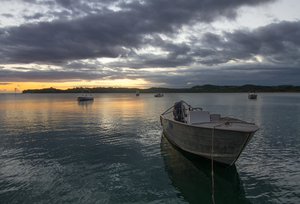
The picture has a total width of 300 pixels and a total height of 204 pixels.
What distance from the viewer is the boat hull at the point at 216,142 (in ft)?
50.5

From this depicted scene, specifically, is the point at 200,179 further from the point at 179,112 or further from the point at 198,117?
the point at 179,112

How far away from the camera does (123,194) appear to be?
42.7 ft

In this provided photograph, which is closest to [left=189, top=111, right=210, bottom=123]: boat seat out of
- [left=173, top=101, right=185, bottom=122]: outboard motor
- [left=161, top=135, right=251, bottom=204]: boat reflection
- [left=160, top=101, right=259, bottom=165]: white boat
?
[left=160, top=101, right=259, bottom=165]: white boat

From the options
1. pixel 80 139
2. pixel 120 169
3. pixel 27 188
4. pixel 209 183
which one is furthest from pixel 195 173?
pixel 80 139

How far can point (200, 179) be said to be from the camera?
15.0m

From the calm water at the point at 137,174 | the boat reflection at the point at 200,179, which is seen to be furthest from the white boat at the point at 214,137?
the calm water at the point at 137,174

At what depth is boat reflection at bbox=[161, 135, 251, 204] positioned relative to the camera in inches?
506

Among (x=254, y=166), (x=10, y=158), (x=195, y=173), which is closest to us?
(x=195, y=173)

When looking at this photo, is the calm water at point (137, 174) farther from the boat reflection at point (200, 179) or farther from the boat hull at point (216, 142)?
the boat hull at point (216, 142)

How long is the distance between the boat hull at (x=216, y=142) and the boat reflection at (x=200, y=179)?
562mm

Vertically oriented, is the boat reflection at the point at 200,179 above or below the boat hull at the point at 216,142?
below

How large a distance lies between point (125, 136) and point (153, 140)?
348 centimetres

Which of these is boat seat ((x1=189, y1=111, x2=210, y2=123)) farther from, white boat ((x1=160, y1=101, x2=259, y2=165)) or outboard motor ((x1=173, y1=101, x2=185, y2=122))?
outboard motor ((x1=173, y1=101, x2=185, y2=122))

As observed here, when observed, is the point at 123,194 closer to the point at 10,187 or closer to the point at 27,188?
the point at 27,188
